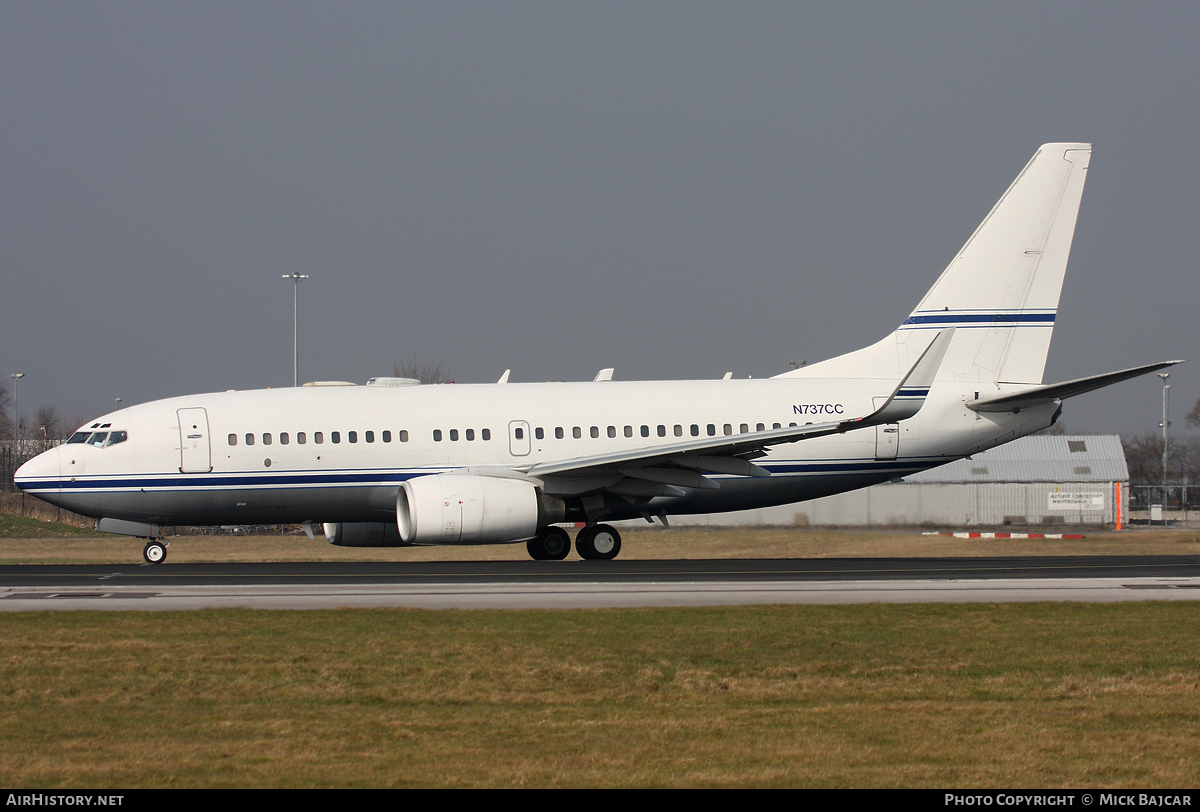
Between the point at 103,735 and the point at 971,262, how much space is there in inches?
925

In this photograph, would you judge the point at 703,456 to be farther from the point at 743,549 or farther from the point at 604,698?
the point at 604,698

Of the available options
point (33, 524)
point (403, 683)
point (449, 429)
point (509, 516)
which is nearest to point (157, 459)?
point (449, 429)

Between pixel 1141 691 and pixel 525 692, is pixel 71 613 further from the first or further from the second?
pixel 1141 691

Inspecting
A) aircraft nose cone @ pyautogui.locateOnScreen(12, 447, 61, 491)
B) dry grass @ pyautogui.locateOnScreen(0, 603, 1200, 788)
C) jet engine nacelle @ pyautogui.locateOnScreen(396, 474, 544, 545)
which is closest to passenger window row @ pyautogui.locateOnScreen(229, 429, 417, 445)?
jet engine nacelle @ pyautogui.locateOnScreen(396, 474, 544, 545)

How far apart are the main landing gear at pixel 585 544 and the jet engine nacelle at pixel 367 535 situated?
10.9ft

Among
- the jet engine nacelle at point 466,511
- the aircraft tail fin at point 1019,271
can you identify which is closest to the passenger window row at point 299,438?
the jet engine nacelle at point 466,511

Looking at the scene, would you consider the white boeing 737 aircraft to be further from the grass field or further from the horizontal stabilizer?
the grass field

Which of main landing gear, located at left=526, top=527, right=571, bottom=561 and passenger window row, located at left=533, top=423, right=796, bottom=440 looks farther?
main landing gear, located at left=526, top=527, right=571, bottom=561

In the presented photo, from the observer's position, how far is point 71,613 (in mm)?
15227

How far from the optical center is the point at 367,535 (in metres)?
26.9

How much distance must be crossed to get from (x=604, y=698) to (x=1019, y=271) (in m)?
21.0

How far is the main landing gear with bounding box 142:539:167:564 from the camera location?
2477cm

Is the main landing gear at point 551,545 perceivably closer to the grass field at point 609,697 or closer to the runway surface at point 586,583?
the runway surface at point 586,583

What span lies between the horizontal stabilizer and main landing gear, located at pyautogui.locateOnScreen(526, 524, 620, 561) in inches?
338
